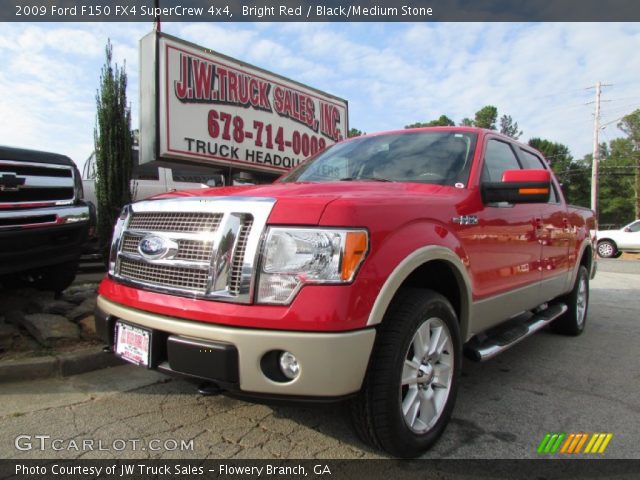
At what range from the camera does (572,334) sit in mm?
5043

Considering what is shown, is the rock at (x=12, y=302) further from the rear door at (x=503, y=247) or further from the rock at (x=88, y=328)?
the rear door at (x=503, y=247)

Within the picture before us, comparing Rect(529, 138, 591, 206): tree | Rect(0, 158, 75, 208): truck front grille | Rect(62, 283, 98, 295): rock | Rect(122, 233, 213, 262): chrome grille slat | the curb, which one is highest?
Rect(529, 138, 591, 206): tree

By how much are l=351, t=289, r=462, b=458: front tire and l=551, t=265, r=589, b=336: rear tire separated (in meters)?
3.02

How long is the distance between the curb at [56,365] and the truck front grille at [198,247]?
1.11 metres

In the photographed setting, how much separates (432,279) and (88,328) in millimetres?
2877

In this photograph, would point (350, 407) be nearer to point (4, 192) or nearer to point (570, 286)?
point (4, 192)

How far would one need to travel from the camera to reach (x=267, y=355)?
77.4 inches

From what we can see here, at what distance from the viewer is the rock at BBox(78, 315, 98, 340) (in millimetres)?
3855

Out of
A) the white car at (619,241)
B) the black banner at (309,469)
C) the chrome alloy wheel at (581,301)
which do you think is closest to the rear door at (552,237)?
the chrome alloy wheel at (581,301)

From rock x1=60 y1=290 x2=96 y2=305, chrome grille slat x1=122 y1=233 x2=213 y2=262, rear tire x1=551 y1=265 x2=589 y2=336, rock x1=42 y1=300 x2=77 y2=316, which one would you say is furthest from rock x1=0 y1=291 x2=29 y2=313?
rear tire x1=551 y1=265 x2=589 y2=336

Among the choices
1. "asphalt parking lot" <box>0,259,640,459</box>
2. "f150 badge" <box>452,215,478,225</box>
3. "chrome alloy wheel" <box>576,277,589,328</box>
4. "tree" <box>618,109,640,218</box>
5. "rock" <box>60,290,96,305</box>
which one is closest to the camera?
"asphalt parking lot" <box>0,259,640,459</box>

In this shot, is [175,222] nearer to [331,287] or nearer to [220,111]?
[331,287]

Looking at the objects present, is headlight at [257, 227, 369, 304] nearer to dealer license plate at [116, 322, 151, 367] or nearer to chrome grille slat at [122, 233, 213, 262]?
chrome grille slat at [122, 233, 213, 262]

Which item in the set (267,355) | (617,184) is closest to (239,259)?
(267,355)
